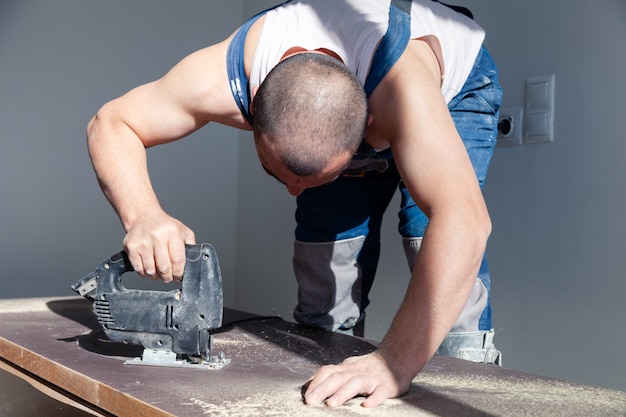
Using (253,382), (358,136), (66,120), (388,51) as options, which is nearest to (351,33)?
(388,51)

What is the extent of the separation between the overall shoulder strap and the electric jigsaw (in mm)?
500

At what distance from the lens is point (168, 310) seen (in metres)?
1.45

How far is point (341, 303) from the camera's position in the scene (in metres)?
2.18

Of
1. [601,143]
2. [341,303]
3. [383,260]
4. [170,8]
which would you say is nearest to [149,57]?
[170,8]

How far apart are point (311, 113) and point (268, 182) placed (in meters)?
2.29

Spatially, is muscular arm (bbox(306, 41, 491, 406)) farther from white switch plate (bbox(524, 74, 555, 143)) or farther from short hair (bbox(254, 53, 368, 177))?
white switch plate (bbox(524, 74, 555, 143))

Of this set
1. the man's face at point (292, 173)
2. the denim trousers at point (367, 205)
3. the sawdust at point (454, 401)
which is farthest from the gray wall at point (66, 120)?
the sawdust at point (454, 401)

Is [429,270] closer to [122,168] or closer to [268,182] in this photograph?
[122,168]

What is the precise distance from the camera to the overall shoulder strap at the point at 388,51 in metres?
1.51

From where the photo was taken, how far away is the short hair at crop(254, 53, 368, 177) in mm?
1411

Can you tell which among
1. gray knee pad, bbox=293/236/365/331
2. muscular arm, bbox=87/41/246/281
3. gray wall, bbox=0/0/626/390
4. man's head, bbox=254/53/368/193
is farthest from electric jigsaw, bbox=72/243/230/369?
gray wall, bbox=0/0/626/390

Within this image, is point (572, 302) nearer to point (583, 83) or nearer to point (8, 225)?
point (583, 83)

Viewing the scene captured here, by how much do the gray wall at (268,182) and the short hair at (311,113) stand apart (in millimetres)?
1155

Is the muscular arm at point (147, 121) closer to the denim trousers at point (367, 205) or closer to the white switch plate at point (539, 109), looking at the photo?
the denim trousers at point (367, 205)
